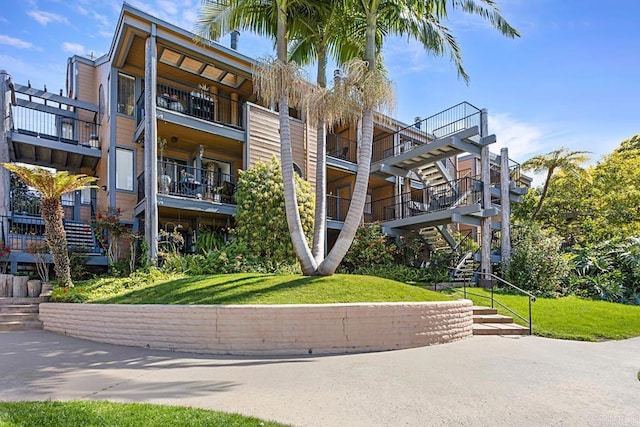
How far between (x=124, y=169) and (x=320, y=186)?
8311mm

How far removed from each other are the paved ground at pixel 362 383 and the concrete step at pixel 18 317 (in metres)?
2.03

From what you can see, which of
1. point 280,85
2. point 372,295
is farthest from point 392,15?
point 372,295

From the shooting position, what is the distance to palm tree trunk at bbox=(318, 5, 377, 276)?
949 centimetres

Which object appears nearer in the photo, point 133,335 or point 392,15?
point 133,335

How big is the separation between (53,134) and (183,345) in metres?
12.9

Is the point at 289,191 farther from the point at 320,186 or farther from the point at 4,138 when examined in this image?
the point at 4,138

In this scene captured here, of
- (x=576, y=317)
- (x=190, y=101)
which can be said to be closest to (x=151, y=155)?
(x=190, y=101)

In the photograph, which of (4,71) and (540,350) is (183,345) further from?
(4,71)

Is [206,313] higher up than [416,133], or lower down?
lower down

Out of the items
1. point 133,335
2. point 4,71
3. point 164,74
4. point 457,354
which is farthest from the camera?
point 164,74

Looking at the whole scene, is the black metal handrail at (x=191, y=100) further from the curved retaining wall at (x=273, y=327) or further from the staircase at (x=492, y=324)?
the staircase at (x=492, y=324)

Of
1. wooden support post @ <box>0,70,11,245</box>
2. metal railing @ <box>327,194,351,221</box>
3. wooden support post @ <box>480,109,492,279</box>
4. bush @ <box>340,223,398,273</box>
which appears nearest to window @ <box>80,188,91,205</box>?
wooden support post @ <box>0,70,11,245</box>

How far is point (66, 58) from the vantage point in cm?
1898

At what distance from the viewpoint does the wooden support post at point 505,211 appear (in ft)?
56.3
